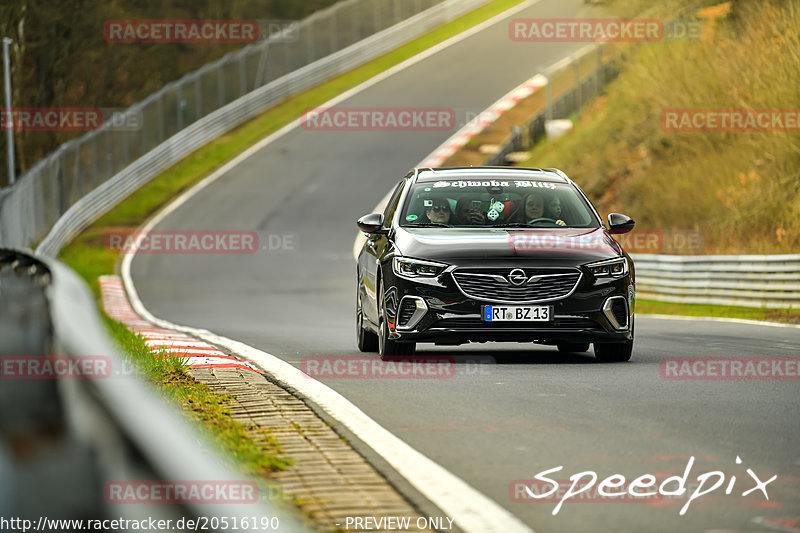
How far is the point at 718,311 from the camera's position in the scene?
2317cm

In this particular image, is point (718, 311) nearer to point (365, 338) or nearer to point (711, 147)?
point (711, 147)

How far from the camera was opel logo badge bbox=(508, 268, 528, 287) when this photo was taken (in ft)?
37.5

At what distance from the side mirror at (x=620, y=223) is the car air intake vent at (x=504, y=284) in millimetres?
1176

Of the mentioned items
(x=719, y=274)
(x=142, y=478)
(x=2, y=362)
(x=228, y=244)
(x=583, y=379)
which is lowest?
(x=228, y=244)

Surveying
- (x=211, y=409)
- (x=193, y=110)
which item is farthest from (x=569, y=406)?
(x=193, y=110)

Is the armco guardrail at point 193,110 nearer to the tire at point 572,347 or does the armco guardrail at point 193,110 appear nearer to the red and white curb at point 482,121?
the red and white curb at point 482,121

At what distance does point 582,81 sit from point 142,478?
5082 centimetres

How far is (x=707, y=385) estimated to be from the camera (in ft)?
33.3

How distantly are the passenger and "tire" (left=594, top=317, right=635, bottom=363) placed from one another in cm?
156

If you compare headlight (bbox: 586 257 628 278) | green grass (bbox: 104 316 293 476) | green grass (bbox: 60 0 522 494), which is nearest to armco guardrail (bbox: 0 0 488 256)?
green grass (bbox: 60 0 522 494)

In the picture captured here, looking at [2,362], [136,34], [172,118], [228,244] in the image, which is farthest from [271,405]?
[136,34]

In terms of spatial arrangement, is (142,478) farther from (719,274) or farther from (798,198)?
(798,198)

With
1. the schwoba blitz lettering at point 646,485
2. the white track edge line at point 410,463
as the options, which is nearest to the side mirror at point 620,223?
the white track edge line at point 410,463

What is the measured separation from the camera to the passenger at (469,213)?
12.7 m
